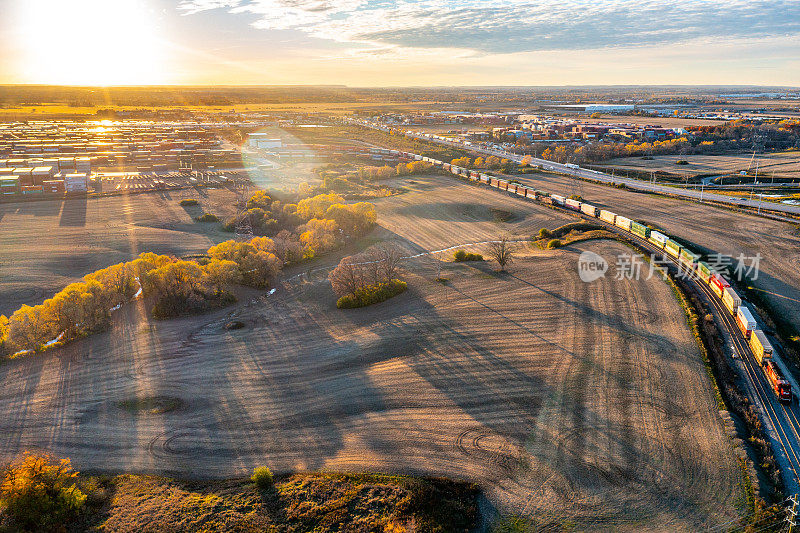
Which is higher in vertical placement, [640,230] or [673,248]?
[640,230]

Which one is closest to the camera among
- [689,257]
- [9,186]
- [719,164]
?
[689,257]

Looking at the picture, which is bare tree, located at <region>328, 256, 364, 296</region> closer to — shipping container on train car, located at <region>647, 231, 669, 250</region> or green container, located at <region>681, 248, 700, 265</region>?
green container, located at <region>681, 248, 700, 265</region>

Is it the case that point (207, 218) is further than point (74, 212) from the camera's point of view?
No

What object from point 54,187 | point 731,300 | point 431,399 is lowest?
point 431,399

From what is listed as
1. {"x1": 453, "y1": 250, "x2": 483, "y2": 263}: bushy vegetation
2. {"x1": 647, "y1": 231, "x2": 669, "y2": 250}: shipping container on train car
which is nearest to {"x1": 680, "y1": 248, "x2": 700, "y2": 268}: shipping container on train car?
{"x1": 647, "y1": 231, "x2": 669, "y2": 250}: shipping container on train car

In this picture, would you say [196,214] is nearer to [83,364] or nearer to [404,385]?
[83,364]

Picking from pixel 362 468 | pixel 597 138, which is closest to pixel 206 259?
pixel 362 468

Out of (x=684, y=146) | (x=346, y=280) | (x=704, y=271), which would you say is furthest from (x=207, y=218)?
(x=684, y=146)

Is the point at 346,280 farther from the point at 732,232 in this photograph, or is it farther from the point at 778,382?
the point at 732,232
